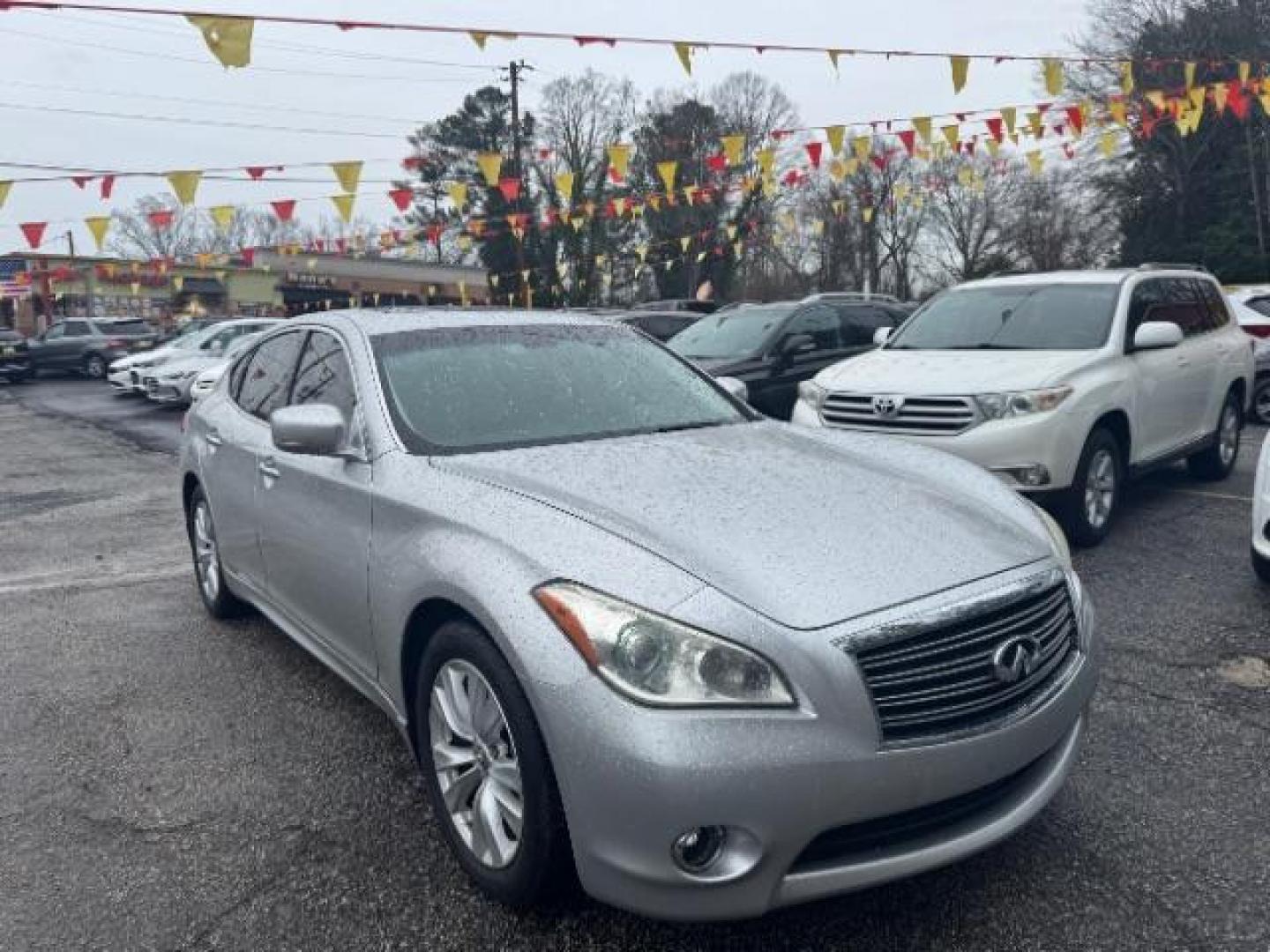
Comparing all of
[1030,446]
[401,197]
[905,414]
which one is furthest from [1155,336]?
[401,197]

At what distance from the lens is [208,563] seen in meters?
5.11

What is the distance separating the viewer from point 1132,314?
6.79 m

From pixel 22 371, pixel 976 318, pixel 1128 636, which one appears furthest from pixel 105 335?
pixel 1128 636

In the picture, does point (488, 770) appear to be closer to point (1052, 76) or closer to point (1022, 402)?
point (1022, 402)

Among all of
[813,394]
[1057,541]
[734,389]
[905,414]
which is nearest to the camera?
[1057,541]

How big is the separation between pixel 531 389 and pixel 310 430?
792 mm

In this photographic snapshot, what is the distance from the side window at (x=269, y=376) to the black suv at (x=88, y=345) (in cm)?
2484

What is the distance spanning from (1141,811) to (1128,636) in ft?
5.69

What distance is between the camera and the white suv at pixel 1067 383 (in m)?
5.86

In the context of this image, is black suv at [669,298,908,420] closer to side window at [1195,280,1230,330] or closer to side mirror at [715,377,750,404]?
side window at [1195,280,1230,330]

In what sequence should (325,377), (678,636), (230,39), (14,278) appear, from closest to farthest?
1. (678,636)
2. (325,377)
3. (230,39)
4. (14,278)

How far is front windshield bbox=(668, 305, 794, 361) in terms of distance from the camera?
35.0 feet

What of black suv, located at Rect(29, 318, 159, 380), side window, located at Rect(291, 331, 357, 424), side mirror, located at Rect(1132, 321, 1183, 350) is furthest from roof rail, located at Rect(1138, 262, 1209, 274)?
black suv, located at Rect(29, 318, 159, 380)

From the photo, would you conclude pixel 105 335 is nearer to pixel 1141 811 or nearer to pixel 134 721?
pixel 134 721
